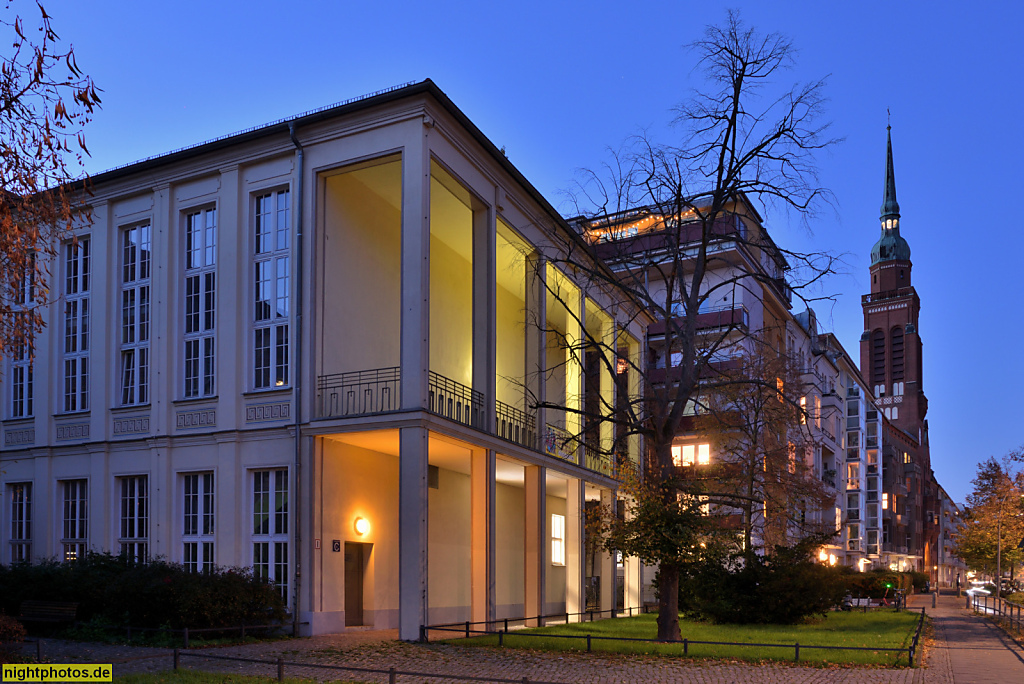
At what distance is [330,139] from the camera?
2161cm

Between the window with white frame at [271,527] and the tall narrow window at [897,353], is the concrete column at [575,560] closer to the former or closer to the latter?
the window with white frame at [271,527]

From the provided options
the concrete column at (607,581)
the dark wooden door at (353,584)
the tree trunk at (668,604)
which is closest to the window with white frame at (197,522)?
the dark wooden door at (353,584)

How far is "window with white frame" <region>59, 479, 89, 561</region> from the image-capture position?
2405 cm

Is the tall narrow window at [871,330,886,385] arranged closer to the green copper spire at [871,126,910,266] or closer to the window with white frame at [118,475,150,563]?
the green copper spire at [871,126,910,266]

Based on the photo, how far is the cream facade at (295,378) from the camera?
2066 cm

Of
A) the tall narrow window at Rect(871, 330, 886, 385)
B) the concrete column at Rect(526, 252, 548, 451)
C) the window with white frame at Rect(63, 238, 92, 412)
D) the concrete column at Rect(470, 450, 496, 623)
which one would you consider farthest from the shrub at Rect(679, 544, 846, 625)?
the tall narrow window at Rect(871, 330, 886, 385)

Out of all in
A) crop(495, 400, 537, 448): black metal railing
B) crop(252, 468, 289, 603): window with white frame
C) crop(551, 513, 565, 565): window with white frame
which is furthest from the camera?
crop(551, 513, 565, 565): window with white frame

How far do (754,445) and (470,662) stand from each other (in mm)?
22363

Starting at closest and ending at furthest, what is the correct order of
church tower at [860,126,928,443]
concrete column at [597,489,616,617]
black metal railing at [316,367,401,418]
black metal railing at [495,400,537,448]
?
1. black metal railing at [316,367,401,418]
2. black metal railing at [495,400,537,448]
3. concrete column at [597,489,616,617]
4. church tower at [860,126,928,443]

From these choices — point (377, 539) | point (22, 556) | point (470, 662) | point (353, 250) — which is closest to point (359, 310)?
point (353, 250)

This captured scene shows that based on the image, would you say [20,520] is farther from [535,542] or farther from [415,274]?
[535,542]

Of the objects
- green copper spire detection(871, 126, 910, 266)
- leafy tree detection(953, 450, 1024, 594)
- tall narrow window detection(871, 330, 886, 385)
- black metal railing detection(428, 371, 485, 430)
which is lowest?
leafy tree detection(953, 450, 1024, 594)

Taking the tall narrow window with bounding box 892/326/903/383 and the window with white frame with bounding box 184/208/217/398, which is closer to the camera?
the window with white frame with bounding box 184/208/217/398

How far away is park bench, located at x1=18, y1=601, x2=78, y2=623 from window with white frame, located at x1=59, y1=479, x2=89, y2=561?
4364mm
